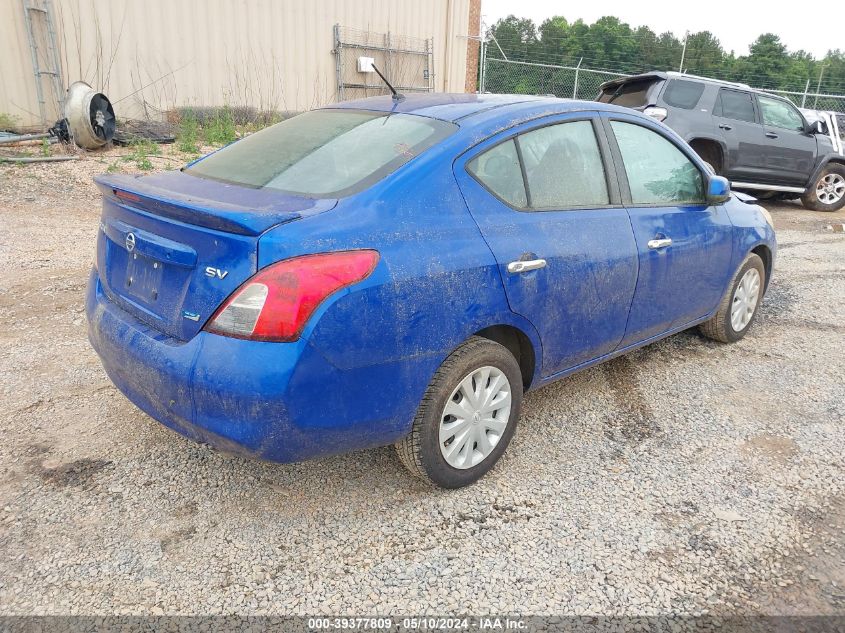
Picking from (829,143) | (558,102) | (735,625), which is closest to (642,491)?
(735,625)

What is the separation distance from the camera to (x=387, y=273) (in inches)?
88.8

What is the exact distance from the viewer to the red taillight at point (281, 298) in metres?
2.09

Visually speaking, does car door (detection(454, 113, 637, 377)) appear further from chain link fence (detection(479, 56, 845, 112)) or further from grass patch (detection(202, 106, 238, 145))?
chain link fence (detection(479, 56, 845, 112))

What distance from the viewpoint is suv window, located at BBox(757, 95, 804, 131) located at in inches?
392

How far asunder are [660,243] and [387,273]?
1840mm

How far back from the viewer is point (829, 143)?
10.5 metres

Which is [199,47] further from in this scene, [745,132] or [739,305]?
[739,305]

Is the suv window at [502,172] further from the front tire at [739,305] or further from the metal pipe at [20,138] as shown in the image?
the metal pipe at [20,138]

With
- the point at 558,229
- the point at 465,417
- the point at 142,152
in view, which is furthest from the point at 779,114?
the point at 465,417

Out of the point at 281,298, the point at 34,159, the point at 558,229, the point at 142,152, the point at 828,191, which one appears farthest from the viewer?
the point at 828,191

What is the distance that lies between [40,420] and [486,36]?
51.0 ft

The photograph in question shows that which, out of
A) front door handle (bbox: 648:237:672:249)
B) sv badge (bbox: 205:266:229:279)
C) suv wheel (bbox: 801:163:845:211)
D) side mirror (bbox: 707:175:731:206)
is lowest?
suv wheel (bbox: 801:163:845:211)

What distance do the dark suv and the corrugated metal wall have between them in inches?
255

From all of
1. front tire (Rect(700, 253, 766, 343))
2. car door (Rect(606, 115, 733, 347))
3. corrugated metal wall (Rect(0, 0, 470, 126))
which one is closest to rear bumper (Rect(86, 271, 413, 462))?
car door (Rect(606, 115, 733, 347))
